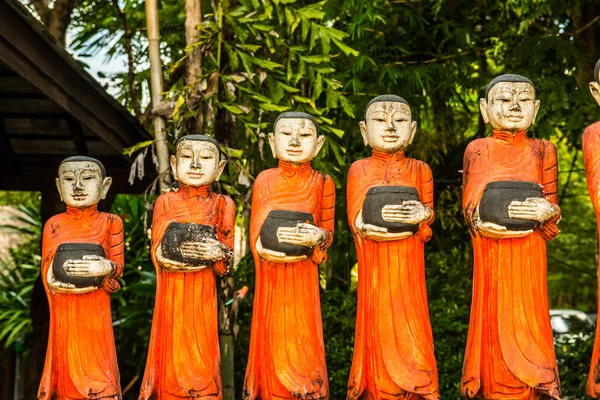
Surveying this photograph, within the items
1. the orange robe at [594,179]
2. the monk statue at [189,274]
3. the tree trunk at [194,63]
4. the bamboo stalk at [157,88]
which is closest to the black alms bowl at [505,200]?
the orange robe at [594,179]

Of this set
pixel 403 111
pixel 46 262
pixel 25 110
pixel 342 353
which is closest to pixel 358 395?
A: pixel 403 111

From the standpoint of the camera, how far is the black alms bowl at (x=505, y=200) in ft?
19.9

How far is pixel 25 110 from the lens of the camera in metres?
9.49

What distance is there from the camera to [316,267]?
6527 mm

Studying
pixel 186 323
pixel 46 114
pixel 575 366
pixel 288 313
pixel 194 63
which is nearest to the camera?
pixel 288 313

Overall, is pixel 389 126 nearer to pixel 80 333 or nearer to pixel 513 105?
pixel 513 105

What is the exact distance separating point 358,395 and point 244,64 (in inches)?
131

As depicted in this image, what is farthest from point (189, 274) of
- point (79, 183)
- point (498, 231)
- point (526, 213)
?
point (526, 213)

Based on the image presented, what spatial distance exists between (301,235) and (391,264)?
1.96ft

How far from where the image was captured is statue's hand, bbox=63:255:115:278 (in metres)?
6.55

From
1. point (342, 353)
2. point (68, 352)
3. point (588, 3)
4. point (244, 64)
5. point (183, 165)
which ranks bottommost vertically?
point (342, 353)

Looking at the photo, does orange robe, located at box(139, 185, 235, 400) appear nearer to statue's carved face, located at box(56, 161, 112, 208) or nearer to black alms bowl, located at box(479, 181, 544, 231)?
statue's carved face, located at box(56, 161, 112, 208)

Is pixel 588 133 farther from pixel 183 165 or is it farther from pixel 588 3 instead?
pixel 588 3

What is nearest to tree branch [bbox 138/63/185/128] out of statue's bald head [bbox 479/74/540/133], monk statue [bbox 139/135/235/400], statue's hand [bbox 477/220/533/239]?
monk statue [bbox 139/135/235/400]
